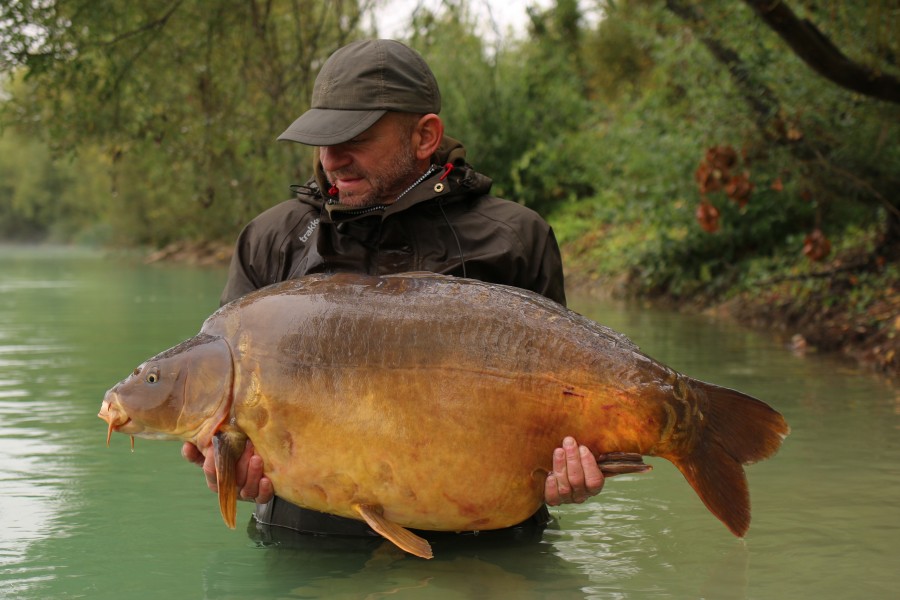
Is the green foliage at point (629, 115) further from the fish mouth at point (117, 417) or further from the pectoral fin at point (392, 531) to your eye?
the pectoral fin at point (392, 531)

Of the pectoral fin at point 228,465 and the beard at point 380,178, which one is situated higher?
Answer: the beard at point 380,178

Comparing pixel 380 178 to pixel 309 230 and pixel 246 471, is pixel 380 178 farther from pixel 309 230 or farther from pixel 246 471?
pixel 246 471

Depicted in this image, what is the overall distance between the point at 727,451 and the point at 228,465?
1.43m

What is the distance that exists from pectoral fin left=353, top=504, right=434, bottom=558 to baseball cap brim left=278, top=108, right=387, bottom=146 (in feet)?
3.79

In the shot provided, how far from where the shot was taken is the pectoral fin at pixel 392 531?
10.5ft

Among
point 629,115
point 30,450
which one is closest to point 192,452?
point 30,450

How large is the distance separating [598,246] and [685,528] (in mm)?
15296

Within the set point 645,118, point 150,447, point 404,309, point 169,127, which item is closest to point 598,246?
point 645,118

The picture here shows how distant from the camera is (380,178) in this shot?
3.82 metres

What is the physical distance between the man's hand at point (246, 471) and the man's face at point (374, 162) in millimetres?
977

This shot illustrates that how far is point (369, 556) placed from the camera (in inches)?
158

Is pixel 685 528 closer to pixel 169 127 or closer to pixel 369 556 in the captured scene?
pixel 369 556

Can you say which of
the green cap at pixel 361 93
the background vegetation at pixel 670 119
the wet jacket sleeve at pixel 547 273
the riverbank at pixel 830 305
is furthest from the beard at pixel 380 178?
the riverbank at pixel 830 305

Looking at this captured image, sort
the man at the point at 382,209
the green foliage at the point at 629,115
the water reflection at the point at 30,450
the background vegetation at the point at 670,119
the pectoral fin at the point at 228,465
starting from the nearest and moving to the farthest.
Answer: the pectoral fin at the point at 228,465 → the man at the point at 382,209 → the water reflection at the point at 30,450 → the background vegetation at the point at 670,119 → the green foliage at the point at 629,115
